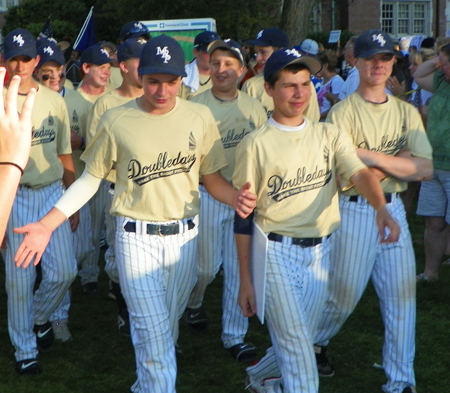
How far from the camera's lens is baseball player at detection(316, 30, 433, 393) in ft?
16.7

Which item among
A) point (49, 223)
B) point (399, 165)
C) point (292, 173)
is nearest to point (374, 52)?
point (399, 165)

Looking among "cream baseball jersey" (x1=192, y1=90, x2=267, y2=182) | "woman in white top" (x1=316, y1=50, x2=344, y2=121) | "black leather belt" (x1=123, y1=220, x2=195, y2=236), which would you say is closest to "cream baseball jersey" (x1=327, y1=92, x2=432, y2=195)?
"cream baseball jersey" (x1=192, y1=90, x2=267, y2=182)

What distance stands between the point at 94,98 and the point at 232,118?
2151 mm

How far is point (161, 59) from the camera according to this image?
464 cm

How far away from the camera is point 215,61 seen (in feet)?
20.8

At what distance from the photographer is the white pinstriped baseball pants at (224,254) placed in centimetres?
618

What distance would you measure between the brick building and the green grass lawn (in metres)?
36.6

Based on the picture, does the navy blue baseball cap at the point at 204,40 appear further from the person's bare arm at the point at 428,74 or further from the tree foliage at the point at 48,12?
the tree foliage at the point at 48,12

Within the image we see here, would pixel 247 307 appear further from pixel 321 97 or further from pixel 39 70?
pixel 321 97

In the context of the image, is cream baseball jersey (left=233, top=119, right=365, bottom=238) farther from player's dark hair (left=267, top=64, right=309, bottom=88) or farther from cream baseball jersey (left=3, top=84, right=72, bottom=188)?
cream baseball jersey (left=3, top=84, right=72, bottom=188)

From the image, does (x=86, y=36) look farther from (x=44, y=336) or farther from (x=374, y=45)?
(x=374, y=45)

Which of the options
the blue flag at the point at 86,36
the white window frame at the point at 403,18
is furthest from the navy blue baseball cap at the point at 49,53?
the white window frame at the point at 403,18

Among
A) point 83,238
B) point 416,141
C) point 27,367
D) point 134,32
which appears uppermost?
point 134,32

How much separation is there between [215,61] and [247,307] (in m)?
2.66
